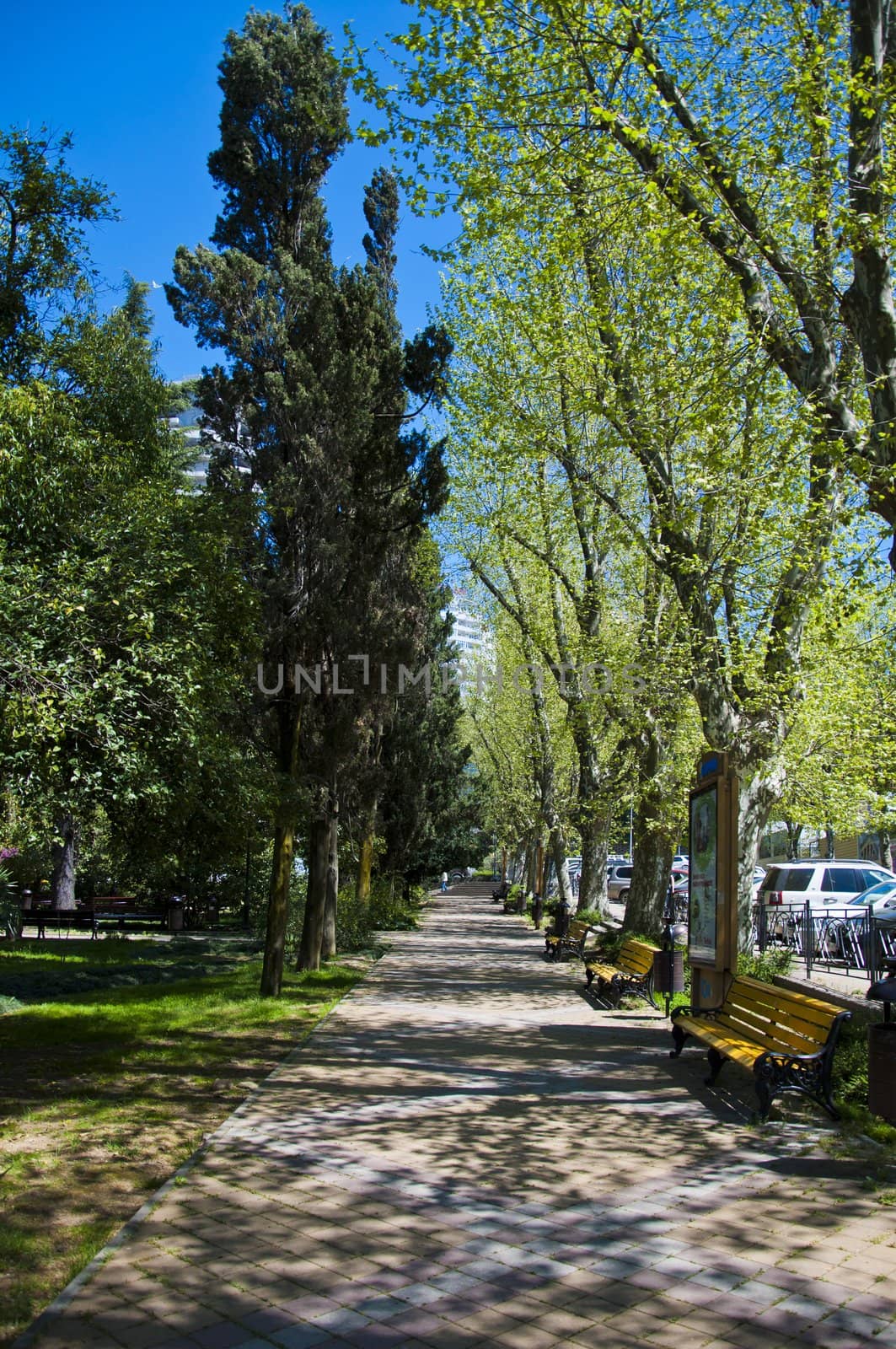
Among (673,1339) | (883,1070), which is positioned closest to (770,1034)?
(883,1070)

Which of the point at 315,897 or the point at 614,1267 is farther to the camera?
the point at 315,897

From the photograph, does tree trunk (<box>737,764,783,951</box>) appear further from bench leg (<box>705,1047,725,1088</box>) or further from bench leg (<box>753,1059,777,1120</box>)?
bench leg (<box>753,1059,777,1120</box>)

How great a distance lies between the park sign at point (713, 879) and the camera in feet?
32.5

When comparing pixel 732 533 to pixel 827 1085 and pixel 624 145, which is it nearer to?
pixel 624 145

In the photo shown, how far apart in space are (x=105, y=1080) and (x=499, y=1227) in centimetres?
458

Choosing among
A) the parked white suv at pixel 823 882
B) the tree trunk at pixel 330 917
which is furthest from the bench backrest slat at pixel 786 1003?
the parked white suv at pixel 823 882

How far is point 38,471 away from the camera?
7598 mm

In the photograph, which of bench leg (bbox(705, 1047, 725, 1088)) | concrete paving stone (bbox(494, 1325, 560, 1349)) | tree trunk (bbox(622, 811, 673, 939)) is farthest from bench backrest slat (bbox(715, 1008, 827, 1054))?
tree trunk (bbox(622, 811, 673, 939))

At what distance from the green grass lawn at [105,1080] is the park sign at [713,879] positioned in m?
4.08

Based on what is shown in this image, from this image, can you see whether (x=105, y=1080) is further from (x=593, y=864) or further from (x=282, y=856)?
(x=593, y=864)

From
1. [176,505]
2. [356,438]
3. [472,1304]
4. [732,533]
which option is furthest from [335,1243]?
[356,438]

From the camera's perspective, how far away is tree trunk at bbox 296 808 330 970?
17.4m

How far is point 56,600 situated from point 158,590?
1.09m

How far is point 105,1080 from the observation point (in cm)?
887
